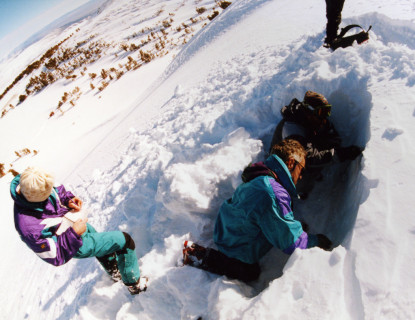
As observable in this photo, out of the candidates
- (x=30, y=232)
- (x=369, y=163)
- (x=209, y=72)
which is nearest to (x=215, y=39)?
(x=209, y=72)

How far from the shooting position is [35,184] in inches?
61.0

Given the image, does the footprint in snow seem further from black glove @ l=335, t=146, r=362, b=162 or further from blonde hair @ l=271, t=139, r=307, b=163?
blonde hair @ l=271, t=139, r=307, b=163

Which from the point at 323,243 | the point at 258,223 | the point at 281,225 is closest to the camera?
the point at 281,225

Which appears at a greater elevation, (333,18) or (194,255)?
(333,18)

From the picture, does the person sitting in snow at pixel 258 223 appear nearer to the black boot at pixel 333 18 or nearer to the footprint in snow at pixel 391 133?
the footprint in snow at pixel 391 133

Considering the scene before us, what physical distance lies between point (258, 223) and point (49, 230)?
4.81 feet

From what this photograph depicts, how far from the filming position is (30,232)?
61.2 inches

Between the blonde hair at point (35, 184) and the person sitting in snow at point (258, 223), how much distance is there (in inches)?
43.9

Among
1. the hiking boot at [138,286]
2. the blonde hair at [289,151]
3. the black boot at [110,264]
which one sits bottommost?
the hiking boot at [138,286]

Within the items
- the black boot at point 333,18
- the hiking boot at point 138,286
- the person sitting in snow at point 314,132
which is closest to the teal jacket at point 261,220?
the person sitting in snow at point 314,132

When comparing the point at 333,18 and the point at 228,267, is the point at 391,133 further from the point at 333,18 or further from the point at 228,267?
the point at 333,18

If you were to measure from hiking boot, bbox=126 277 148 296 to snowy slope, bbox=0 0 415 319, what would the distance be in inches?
2.3

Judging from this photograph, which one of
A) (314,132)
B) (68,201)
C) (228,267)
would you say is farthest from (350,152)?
(68,201)

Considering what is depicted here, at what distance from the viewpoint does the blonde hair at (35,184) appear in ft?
5.05
